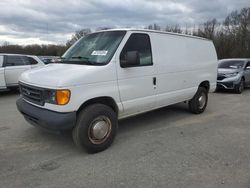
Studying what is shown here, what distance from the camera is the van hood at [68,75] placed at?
146 inches

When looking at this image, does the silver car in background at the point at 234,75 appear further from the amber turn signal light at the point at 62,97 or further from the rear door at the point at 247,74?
the amber turn signal light at the point at 62,97

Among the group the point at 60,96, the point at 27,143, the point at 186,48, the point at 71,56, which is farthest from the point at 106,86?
the point at 186,48

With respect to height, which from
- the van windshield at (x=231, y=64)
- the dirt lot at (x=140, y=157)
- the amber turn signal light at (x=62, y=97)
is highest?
the van windshield at (x=231, y=64)

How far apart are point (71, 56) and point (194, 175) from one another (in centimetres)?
316

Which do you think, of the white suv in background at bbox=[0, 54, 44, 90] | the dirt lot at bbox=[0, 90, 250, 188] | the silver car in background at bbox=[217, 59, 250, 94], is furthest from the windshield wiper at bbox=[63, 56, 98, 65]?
the silver car in background at bbox=[217, 59, 250, 94]

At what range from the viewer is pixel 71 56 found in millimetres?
4867

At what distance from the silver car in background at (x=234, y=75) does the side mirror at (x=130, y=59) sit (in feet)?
26.0

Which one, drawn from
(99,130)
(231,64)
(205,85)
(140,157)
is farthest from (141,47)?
(231,64)

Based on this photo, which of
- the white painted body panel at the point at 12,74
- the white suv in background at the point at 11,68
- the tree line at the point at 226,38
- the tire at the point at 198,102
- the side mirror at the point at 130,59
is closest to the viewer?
the side mirror at the point at 130,59

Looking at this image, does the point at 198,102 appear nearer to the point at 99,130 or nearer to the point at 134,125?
the point at 134,125

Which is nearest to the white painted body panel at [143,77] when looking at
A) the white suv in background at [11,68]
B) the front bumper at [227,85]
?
the front bumper at [227,85]

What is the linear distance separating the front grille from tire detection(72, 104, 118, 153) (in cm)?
72

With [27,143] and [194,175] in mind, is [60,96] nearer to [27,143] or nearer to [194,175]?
[27,143]

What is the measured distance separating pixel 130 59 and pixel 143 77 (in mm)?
669
